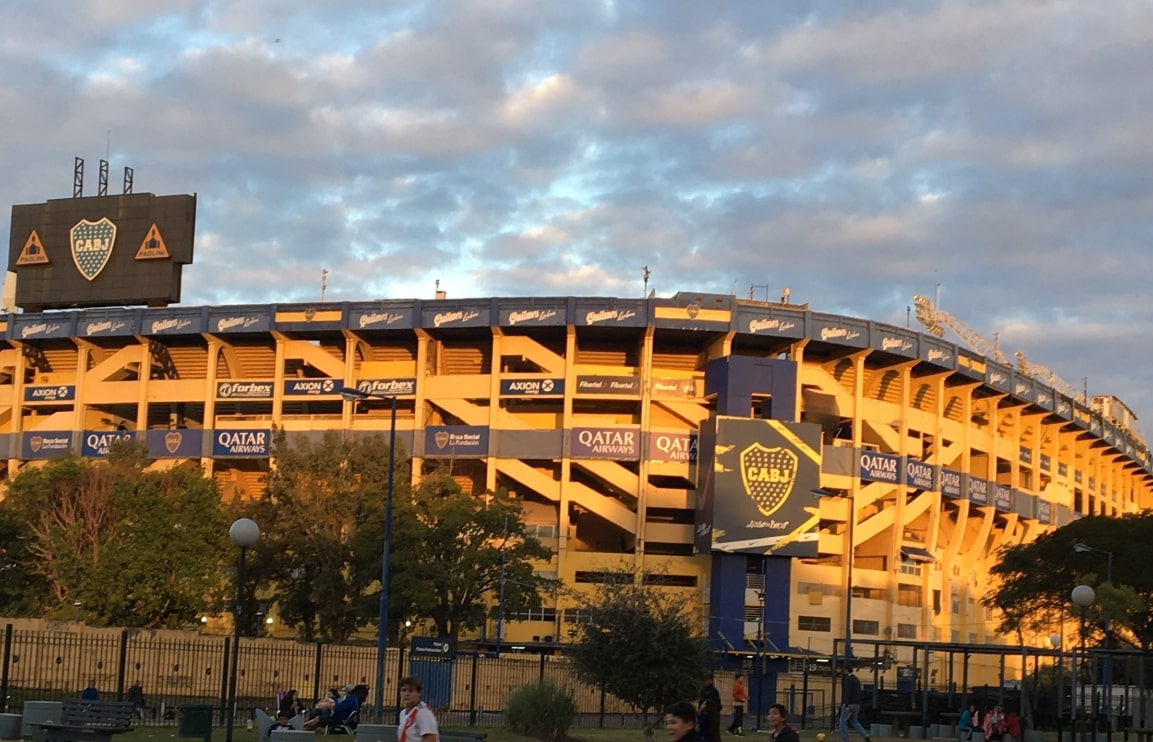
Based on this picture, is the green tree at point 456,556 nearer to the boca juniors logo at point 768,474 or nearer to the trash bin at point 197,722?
the boca juniors logo at point 768,474

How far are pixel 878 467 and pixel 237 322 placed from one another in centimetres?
3917

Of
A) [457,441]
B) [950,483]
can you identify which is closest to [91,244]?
[457,441]

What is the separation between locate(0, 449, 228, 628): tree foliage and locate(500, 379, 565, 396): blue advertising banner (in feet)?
68.1

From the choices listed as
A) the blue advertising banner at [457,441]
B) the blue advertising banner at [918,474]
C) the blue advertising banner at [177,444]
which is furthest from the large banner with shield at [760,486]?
the blue advertising banner at [177,444]

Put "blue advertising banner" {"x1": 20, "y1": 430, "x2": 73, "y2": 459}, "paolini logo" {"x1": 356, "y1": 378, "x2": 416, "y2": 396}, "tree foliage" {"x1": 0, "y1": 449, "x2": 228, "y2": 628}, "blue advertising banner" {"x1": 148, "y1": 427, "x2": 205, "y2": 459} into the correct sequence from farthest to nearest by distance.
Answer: "blue advertising banner" {"x1": 20, "y1": 430, "x2": 73, "y2": 459}
"blue advertising banner" {"x1": 148, "y1": 427, "x2": 205, "y2": 459}
"paolini logo" {"x1": 356, "y1": 378, "x2": 416, "y2": 396}
"tree foliage" {"x1": 0, "y1": 449, "x2": 228, "y2": 628}

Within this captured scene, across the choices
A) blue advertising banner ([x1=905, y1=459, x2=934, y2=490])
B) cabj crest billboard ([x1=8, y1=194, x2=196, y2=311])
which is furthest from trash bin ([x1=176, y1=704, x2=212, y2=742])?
blue advertising banner ([x1=905, y1=459, x2=934, y2=490])

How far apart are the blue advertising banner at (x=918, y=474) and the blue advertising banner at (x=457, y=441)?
25.5m

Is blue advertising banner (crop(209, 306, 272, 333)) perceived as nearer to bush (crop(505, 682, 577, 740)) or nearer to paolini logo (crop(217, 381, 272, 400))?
paolini logo (crop(217, 381, 272, 400))

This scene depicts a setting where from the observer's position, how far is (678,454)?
3413 inches

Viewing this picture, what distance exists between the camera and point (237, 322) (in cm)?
9119

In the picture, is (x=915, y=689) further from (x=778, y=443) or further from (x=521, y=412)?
(x=521, y=412)

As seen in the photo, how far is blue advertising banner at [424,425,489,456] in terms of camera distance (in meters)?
87.0

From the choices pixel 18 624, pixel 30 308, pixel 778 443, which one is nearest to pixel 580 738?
pixel 18 624

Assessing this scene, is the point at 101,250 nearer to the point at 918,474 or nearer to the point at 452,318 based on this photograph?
the point at 452,318
